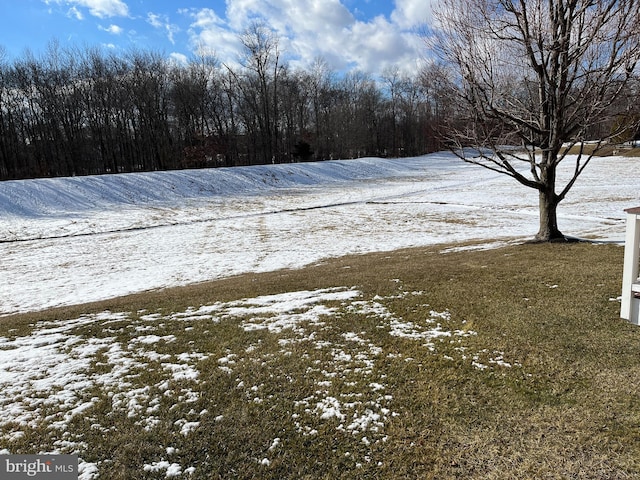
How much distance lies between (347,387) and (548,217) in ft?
28.3

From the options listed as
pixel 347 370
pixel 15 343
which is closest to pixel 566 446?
pixel 347 370

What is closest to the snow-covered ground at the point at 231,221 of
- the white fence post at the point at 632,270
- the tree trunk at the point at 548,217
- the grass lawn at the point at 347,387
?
the tree trunk at the point at 548,217

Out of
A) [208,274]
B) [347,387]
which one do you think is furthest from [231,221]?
[347,387]

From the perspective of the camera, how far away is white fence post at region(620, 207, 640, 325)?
3141 mm

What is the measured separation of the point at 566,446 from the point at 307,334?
288 centimetres

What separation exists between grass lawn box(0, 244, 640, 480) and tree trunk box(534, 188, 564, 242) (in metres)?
3.90

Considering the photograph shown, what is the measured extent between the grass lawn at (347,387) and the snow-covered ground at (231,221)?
19.0 ft

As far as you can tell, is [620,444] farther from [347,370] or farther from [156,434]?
[156,434]

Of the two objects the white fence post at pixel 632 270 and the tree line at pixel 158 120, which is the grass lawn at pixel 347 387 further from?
the tree line at pixel 158 120

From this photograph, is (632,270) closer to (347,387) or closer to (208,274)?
(347,387)

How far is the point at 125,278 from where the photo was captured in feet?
37.2

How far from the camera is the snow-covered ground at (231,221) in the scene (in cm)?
1198

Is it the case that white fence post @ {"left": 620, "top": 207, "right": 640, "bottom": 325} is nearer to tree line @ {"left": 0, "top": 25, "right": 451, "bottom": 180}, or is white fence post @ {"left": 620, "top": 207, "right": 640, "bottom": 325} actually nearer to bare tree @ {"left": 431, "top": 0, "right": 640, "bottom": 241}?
bare tree @ {"left": 431, "top": 0, "right": 640, "bottom": 241}

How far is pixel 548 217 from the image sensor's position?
9750 millimetres
